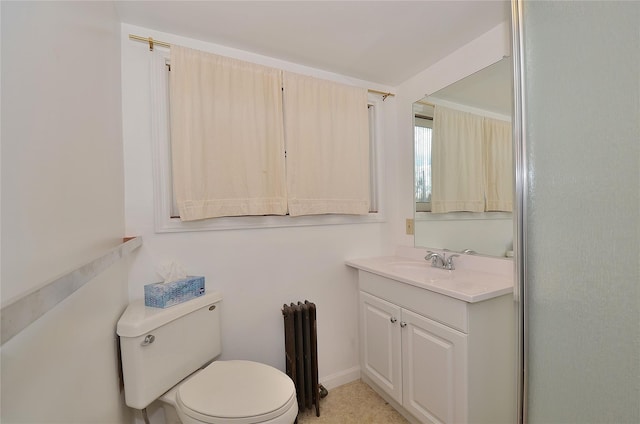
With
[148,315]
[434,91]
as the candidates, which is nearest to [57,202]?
[148,315]

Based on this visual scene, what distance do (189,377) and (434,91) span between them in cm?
230

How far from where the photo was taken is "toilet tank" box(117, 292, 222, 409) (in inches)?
43.9

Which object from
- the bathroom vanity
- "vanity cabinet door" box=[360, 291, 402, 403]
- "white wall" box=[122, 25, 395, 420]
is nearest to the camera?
the bathroom vanity

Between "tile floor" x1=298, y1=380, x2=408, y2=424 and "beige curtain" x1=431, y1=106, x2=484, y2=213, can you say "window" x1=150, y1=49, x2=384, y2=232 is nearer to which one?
"tile floor" x1=298, y1=380, x2=408, y2=424

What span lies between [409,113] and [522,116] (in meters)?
1.30

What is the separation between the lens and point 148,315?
1186 mm

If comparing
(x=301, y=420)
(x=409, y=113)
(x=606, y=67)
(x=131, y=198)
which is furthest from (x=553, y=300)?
(x=131, y=198)

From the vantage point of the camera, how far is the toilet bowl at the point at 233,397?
1.03 meters

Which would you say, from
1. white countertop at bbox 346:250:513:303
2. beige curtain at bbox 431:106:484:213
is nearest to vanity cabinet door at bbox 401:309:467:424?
white countertop at bbox 346:250:513:303

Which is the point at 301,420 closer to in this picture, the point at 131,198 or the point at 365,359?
the point at 365,359

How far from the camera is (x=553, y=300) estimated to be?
0.84 metres

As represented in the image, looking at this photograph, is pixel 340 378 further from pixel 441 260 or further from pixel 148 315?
pixel 148 315

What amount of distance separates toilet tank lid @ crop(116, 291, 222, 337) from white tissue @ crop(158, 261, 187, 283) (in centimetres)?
15

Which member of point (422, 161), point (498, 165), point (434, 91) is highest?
point (434, 91)
